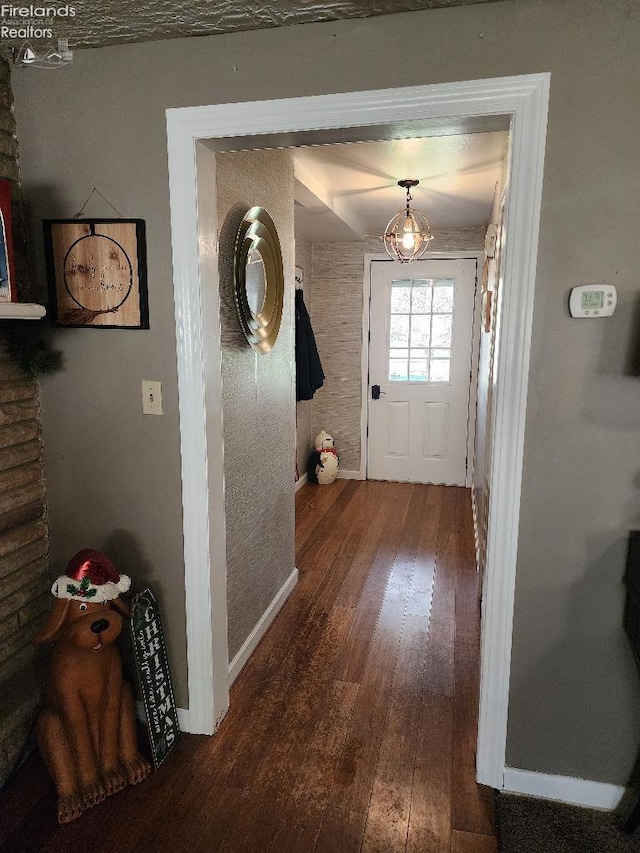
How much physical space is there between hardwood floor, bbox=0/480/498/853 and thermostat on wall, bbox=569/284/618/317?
1.53 meters

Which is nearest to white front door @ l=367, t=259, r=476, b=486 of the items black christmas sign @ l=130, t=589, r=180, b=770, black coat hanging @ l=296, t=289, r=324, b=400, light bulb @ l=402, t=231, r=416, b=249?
black coat hanging @ l=296, t=289, r=324, b=400

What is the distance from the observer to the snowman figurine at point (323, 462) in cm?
523

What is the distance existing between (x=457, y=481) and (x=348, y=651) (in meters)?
2.89

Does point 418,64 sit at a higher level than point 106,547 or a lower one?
higher

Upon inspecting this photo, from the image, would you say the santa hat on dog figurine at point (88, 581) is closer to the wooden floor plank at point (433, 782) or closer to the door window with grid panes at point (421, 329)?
the wooden floor plank at point (433, 782)

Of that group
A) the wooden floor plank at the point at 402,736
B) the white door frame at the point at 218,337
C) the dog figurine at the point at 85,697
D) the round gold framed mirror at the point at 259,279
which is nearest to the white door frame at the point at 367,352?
the wooden floor plank at the point at 402,736

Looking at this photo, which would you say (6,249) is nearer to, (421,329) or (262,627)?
(262,627)

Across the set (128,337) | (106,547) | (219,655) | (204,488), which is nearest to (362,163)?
(128,337)

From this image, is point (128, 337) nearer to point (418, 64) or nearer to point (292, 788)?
point (418, 64)

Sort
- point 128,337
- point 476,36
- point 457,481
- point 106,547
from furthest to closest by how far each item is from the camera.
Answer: point 457,481, point 106,547, point 128,337, point 476,36

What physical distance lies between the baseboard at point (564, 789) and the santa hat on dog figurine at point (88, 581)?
141 cm

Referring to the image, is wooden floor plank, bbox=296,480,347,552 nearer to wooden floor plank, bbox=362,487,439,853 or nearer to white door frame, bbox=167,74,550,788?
wooden floor plank, bbox=362,487,439,853

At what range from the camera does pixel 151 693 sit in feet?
6.31

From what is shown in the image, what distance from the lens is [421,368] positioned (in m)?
5.12
